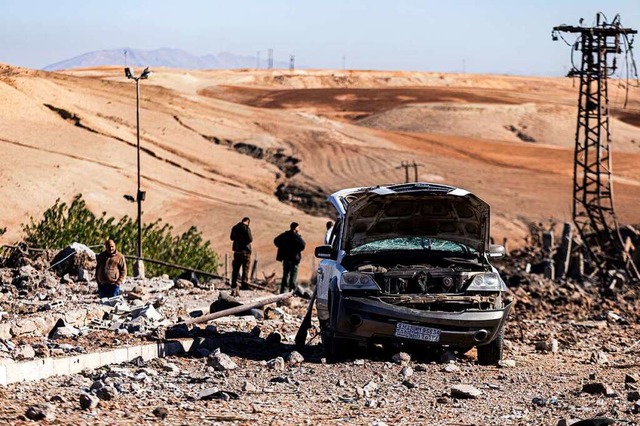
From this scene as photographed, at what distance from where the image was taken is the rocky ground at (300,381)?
11164 mm

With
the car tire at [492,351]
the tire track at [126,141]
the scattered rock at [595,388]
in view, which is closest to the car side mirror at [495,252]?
the car tire at [492,351]

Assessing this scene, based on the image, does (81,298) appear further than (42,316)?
Yes

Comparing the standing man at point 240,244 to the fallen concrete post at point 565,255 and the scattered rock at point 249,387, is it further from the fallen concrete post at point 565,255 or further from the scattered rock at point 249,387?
the fallen concrete post at point 565,255

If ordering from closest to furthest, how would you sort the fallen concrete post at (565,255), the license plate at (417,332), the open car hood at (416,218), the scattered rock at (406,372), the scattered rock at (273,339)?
the scattered rock at (406,372) → the license plate at (417,332) → the open car hood at (416,218) → the scattered rock at (273,339) → the fallen concrete post at (565,255)

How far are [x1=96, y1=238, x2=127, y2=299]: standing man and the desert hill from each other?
23.1 meters

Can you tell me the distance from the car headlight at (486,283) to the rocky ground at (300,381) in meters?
0.86

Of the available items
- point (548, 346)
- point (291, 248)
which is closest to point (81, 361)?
point (548, 346)

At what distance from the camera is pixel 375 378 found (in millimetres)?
Answer: 13625

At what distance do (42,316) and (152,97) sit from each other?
69.9 meters

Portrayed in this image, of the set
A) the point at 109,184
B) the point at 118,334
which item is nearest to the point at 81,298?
the point at 118,334

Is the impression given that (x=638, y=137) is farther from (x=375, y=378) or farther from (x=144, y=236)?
(x=375, y=378)

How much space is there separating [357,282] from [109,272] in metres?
6.83

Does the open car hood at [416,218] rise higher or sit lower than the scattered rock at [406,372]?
higher

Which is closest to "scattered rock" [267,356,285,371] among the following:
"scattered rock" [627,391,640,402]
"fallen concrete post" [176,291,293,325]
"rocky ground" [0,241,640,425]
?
"rocky ground" [0,241,640,425]
